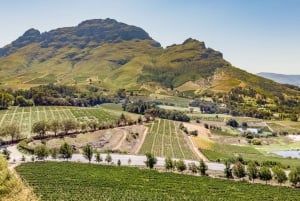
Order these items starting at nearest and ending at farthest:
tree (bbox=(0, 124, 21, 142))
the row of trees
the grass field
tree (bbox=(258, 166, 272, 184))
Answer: the row of trees → tree (bbox=(258, 166, 272, 184)) → tree (bbox=(0, 124, 21, 142)) → the grass field

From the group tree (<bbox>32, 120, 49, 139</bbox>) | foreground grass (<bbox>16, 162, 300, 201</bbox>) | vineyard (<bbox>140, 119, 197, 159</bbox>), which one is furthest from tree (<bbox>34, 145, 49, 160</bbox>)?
vineyard (<bbox>140, 119, 197, 159</bbox>)

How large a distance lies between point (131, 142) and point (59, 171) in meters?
73.6

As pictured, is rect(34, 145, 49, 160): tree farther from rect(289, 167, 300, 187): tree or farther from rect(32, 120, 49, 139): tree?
rect(289, 167, 300, 187): tree

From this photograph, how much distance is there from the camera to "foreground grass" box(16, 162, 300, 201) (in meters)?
99.9

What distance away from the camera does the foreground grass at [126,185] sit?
3935 inches

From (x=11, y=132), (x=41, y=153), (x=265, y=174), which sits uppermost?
(x=11, y=132)

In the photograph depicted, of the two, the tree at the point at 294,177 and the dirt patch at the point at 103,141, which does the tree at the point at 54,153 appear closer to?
the dirt patch at the point at 103,141

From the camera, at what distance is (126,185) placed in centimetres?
11006

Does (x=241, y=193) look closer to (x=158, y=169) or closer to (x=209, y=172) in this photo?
(x=209, y=172)

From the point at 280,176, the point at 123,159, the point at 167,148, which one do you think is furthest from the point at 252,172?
the point at 167,148

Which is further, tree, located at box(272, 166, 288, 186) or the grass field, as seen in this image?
the grass field

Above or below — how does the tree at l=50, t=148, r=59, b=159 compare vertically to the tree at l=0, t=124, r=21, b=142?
below

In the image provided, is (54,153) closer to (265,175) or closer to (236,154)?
(265,175)

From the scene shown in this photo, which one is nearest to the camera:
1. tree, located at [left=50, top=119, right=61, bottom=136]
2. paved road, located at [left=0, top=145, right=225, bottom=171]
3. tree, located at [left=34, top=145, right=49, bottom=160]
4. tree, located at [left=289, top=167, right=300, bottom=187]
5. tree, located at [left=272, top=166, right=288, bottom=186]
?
tree, located at [left=289, top=167, right=300, bottom=187]
